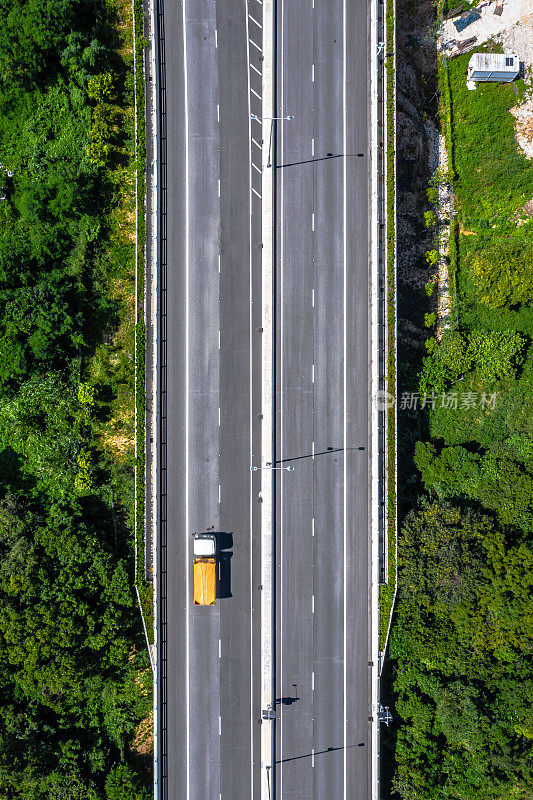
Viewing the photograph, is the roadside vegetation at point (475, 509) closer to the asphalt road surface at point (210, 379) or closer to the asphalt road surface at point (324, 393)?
the asphalt road surface at point (324, 393)

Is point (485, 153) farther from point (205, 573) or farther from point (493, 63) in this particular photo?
point (205, 573)

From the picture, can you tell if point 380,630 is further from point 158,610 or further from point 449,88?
point 449,88

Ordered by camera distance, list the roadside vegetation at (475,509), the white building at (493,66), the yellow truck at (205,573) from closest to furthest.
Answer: the yellow truck at (205,573) → the roadside vegetation at (475,509) → the white building at (493,66)

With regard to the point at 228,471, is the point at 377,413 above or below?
above

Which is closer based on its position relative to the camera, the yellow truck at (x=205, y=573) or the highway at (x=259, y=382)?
the yellow truck at (x=205, y=573)

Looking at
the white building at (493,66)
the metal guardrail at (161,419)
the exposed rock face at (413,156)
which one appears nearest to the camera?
the metal guardrail at (161,419)

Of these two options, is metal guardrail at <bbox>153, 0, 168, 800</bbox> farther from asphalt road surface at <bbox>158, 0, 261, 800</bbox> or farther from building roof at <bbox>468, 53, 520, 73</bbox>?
building roof at <bbox>468, 53, 520, 73</bbox>

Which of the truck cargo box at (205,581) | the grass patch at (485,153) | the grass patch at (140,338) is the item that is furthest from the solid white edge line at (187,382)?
the grass patch at (485,153)

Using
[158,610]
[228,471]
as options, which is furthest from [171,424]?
[158,610]
